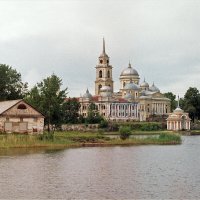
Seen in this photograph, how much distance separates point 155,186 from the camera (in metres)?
28.6

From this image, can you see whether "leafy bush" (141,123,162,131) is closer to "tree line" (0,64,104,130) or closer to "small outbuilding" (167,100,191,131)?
"small outbuilding" (167,100,191,131)

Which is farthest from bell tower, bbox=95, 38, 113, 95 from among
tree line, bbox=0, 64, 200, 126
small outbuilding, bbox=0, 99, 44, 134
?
small outbuilding, bbox=0, 99, 44, 134

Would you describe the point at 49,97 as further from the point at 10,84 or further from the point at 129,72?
the point at 129,72

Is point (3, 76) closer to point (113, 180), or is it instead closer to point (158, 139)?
point (158, 139)

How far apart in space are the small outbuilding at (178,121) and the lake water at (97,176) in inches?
3556

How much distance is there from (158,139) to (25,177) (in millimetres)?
39370

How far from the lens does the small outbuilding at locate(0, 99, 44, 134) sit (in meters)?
61.7

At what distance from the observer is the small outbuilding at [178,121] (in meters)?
136

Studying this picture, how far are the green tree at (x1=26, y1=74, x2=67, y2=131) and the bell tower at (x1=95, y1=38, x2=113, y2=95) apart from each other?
3969 inches

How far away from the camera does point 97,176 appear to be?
32312 millimetres

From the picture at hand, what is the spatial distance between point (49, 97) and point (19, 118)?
1201 centimetres

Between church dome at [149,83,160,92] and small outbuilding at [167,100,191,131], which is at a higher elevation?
church dome at [149,83,160,92]

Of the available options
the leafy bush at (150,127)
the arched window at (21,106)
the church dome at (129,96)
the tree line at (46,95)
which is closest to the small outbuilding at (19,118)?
the arched window at (21,106)

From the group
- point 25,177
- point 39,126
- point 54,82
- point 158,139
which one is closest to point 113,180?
point 25,177
